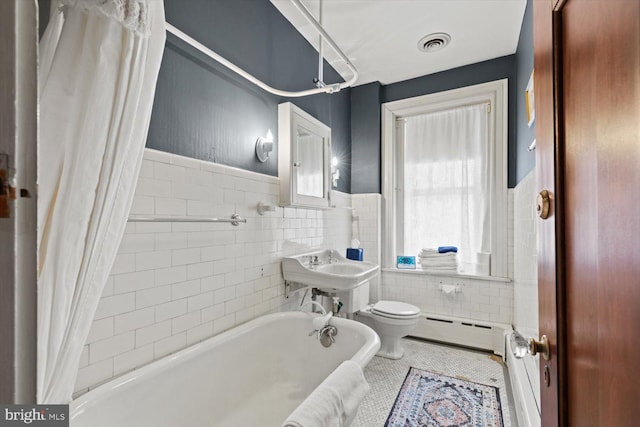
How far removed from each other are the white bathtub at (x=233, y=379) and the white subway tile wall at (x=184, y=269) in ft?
0.29

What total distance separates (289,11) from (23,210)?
2.41 metres

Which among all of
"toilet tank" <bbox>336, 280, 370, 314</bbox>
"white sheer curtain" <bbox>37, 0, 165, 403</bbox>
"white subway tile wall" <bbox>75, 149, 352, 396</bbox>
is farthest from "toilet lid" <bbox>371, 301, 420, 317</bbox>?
"white sheer curtain" <bbox>37, 0, 165, 403</bbox>

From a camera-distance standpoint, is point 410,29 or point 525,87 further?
point 410,29

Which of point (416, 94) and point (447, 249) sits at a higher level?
point (416, 94)

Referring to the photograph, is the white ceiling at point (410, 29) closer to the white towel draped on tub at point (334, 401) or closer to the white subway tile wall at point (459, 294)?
the white subway tile wall at point (459, 294)

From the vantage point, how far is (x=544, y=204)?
0.74 metres

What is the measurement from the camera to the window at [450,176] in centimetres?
282

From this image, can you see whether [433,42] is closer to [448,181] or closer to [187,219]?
[448,181]

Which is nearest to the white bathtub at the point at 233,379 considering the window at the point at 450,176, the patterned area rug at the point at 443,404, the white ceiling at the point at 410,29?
the patterned area rug at the point at 443,404

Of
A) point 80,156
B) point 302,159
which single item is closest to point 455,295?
point 302,159

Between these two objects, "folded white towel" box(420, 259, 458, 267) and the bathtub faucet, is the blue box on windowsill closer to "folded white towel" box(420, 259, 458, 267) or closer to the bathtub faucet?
"folded white towel" box(420, 259, 458, 267)

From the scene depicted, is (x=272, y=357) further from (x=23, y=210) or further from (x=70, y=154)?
(x=23, y=210)

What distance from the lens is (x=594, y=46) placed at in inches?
20.6

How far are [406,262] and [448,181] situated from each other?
96cm
